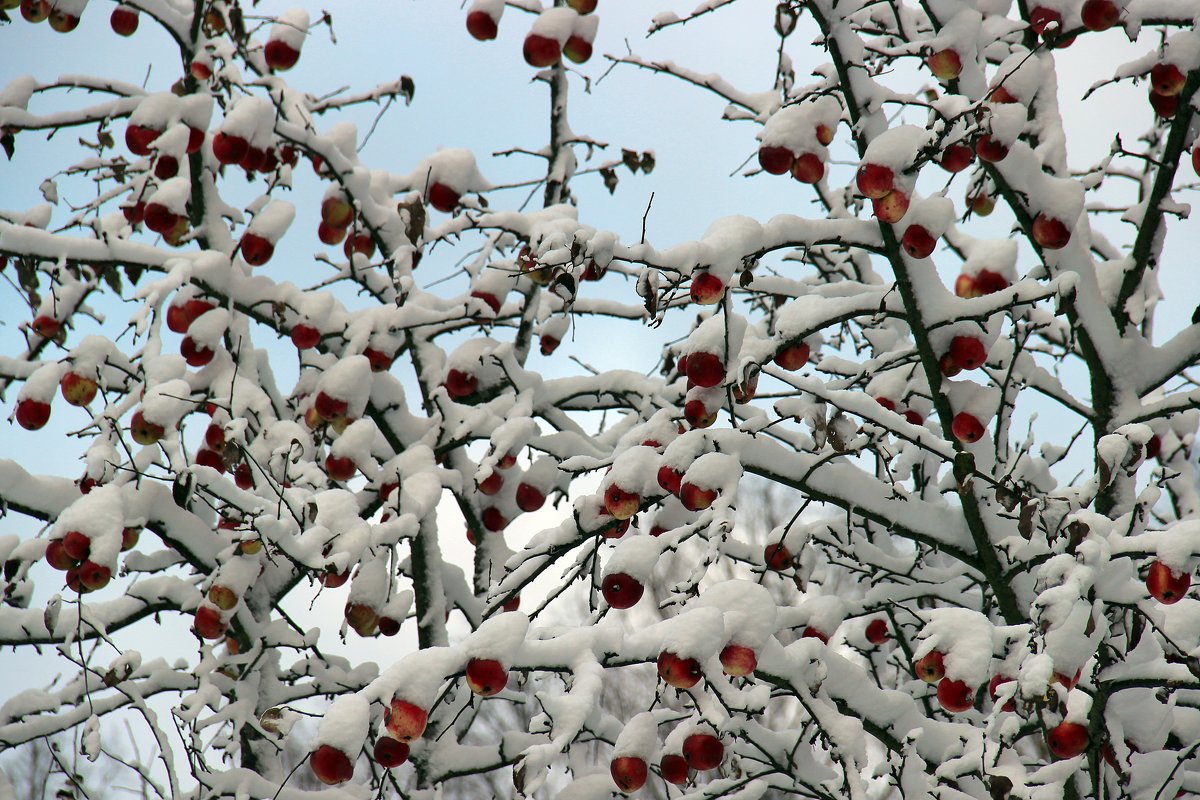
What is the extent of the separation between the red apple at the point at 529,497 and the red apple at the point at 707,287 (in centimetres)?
221

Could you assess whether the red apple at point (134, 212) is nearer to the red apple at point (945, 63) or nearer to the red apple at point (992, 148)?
the red apple at point (945, 63)

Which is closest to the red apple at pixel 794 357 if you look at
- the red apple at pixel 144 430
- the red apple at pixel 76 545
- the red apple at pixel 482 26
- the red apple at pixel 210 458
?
the red apple at pixel 482 26

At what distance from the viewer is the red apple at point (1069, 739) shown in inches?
102

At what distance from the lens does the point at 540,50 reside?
4547mm

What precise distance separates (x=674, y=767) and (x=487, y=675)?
790mm

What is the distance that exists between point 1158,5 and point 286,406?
4556 millimetres

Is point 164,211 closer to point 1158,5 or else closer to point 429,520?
point 429,520

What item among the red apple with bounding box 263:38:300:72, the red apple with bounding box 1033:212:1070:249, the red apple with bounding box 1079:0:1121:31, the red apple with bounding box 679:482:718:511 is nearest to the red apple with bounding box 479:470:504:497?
the red apple with bounding box 679:482:718:511

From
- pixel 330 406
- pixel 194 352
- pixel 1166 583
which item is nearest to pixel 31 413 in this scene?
pixel 194 352

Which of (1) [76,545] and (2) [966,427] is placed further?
(1) [76,545]

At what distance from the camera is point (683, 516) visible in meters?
3.33

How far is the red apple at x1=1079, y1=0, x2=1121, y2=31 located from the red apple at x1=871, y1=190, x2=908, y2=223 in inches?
55.1

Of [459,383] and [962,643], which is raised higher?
[459,383]

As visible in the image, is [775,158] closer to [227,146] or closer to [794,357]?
[794,357]
